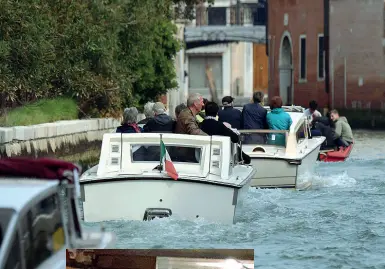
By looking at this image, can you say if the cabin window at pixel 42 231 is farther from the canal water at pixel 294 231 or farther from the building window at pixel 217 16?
the building window at pixel 217 16

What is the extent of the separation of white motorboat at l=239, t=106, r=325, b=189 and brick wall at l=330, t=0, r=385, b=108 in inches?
1208

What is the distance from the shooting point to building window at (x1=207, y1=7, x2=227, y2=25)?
84438 mm

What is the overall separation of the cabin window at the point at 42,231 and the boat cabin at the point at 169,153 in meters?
7.00

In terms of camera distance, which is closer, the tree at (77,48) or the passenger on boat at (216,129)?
the passenger on boat at (216,129)

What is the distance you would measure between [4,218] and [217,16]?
80.6 meters

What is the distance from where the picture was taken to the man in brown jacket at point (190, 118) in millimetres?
14320

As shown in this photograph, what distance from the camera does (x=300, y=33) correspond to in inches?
2167

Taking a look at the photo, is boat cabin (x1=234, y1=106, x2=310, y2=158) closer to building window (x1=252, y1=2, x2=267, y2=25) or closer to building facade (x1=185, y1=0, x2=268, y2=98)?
building window (x1=252, y1=2, x2=267, y2=25)

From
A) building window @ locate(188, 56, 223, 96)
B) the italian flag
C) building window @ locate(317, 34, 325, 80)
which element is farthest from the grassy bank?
building window @ locate(188, 56, 223, 96)

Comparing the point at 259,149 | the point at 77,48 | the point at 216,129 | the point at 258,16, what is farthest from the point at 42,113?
the point at 258,16

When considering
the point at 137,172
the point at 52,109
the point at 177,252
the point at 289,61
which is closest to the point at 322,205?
the point at 137,172

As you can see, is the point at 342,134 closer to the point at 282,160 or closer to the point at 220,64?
the point at 282,160

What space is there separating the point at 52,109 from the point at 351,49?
90.5ft

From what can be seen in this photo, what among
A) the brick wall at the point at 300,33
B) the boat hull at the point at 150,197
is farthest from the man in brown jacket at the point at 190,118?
the brick wall at the point at 300,33
